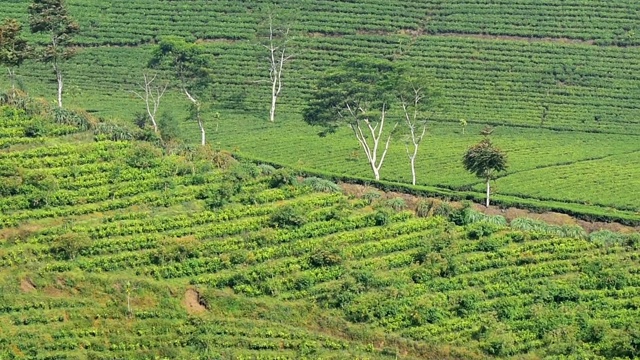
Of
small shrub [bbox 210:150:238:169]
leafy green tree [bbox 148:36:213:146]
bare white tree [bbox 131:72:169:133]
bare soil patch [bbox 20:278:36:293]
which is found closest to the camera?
bare soil patch [bbox 20:278:36:293]

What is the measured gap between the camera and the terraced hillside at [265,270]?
4478 cm

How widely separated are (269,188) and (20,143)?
39.1 ft

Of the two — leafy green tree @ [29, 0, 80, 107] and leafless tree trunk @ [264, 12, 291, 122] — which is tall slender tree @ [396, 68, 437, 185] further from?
leafy green tree @ [29, 0, 80, 107]

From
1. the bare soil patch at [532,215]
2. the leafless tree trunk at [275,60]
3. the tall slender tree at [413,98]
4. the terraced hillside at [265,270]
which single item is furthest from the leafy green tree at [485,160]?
the leafless tree trunk at [275,60]

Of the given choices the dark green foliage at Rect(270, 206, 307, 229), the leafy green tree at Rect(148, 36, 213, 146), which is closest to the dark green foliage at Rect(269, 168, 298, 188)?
the dark green foliage at Rect(270, 206, 307, 229)

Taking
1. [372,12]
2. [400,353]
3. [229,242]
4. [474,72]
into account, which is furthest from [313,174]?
[372,12]

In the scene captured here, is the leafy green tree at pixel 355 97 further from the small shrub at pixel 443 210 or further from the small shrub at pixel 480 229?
the small shrub at pixel 480 229

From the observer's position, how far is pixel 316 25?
3780 inches

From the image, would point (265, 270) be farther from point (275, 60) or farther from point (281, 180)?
point (275, 60)

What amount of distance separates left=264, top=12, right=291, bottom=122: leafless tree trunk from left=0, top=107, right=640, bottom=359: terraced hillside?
94.6 feet

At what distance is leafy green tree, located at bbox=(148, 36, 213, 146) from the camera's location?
255ft

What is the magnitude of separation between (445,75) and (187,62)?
21.6 metres

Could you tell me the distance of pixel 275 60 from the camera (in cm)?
8981

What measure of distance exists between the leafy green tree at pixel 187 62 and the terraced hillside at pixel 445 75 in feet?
8.24
